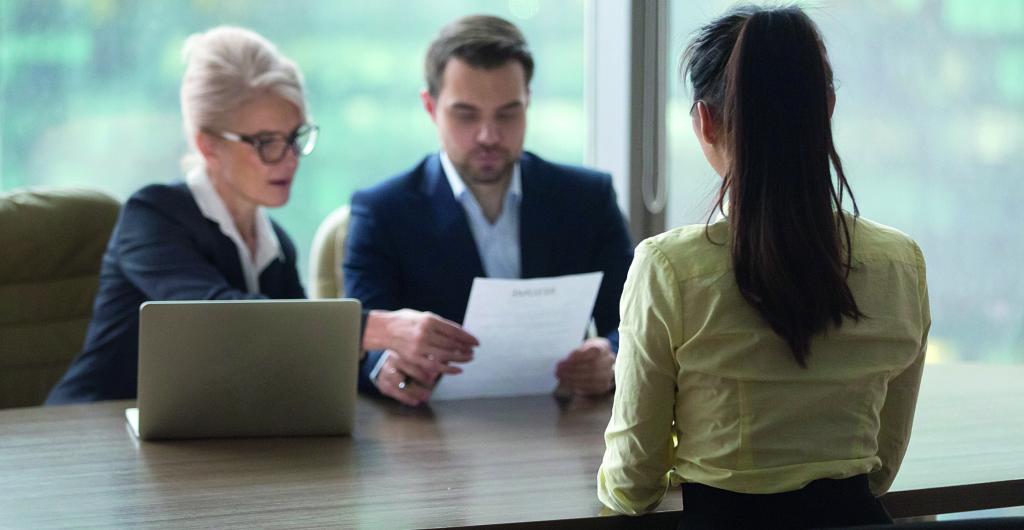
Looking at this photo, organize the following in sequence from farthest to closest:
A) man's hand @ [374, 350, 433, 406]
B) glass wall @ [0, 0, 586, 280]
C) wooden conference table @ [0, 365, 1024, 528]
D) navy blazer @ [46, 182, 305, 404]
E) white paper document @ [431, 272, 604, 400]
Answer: glass wall @ [0, 0, 586, 280] < navy blazer @ [46, 182, 305, 404] < man's hand @ [374, 350, 433, 406] < white paper document @ [431, 272, 604, 400] < wooden conference table @ [0, 365, 1024, 528]

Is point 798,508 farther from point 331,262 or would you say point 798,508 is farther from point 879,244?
point 331,262

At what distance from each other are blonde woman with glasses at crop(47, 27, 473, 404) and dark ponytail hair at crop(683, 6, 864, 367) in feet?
4.55

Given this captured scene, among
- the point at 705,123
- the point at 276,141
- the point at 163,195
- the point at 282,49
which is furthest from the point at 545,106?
the point at 705,123

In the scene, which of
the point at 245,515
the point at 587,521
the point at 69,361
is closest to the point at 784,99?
the point at 587,521

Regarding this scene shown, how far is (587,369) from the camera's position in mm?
2295

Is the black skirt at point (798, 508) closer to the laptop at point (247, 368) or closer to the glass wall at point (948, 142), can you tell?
the laptop at point (247, 368)

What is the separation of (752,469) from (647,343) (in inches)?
7.8

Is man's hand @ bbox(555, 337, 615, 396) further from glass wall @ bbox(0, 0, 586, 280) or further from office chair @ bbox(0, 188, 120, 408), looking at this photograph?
glass wall @ bbox(0, 0, 586, 280)

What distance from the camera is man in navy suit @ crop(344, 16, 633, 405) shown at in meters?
2.68

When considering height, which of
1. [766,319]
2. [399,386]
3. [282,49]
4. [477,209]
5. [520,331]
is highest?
[282,49]

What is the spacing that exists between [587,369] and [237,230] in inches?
38.3

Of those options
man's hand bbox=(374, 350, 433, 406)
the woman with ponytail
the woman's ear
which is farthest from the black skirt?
man's hand bbox=(374, 350, 433, 406)

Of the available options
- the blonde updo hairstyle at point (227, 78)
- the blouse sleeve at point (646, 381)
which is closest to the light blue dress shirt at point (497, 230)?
the blonde updo hairstyle at point (227, 78)

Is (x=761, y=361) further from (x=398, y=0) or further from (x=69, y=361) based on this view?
(x=398, y=0)
